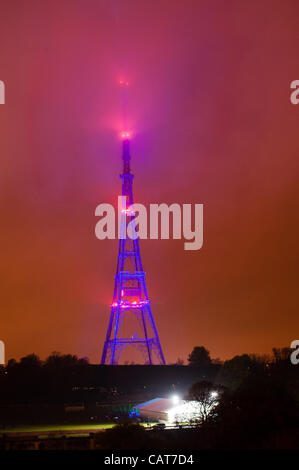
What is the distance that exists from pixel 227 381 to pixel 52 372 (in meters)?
26.4

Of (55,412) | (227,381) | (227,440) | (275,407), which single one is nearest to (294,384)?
(227,381)

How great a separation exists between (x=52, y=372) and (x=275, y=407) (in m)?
43.6

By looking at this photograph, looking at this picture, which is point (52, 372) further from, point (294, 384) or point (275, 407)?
point (275, 407)

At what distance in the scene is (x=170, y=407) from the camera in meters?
44.4

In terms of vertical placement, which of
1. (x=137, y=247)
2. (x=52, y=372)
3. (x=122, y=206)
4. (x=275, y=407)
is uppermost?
(x=122, y=206)

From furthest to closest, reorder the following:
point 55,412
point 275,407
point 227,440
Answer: point 55,412
point 275,407
point 227,440

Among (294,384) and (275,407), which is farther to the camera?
(294,384)
